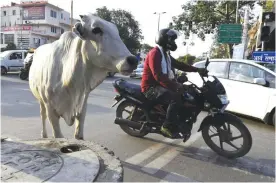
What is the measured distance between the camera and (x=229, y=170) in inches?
143

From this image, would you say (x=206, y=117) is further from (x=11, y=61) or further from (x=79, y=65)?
(x=11, y=61)

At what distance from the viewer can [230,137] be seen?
4055mm

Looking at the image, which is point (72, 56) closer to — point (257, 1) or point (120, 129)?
point (120, 129)

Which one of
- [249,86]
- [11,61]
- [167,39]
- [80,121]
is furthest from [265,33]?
[11,61]

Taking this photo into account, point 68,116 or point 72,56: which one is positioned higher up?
point 72,56

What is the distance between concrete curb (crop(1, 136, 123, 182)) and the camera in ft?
5.28

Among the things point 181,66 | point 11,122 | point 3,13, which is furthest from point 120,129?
point 3,13

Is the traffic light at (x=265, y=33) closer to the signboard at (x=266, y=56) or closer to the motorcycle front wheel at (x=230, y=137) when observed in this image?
the signboard at (x=266, y=56)

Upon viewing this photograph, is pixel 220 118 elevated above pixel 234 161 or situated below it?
above

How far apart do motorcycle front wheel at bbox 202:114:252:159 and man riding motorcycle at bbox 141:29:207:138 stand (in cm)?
58

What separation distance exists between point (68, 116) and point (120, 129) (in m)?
2.73

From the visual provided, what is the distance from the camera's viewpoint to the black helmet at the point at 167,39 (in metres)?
3.89

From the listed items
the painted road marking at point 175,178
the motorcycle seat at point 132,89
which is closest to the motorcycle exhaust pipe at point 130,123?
the motorcycle seat at point 132,89

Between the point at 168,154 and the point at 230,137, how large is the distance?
896mm
